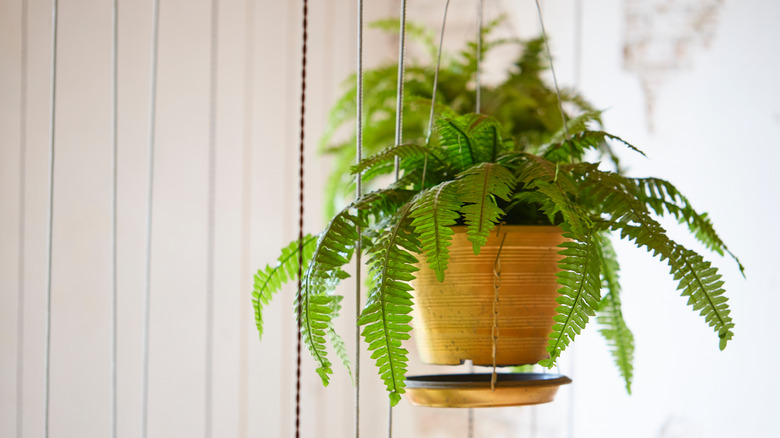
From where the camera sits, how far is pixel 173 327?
2193 millimetres

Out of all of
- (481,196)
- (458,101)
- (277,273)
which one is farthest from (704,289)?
(458,101)

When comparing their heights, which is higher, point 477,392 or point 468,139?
point 468,139

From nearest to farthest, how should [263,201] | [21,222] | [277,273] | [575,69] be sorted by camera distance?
[277,273], [21,222], [575,69], [263,201]

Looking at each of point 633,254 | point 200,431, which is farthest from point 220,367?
point 633,254

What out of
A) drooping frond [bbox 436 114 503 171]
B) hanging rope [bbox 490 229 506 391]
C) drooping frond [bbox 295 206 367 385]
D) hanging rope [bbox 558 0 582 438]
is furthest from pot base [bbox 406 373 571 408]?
hanging rope [bbox 558 0 582 438]

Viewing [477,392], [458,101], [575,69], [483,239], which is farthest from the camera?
[575,69]

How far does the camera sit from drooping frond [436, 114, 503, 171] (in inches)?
36.4

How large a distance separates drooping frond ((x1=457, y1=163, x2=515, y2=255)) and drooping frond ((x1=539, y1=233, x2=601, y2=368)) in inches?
3.4

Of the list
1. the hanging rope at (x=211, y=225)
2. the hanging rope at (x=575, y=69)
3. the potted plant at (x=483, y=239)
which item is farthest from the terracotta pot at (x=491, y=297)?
the hanging rope at (x=211, y=225)

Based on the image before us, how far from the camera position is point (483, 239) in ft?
2.49

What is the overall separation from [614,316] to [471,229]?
0.42m

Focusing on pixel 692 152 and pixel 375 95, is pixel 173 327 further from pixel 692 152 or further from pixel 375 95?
pixel 692 152

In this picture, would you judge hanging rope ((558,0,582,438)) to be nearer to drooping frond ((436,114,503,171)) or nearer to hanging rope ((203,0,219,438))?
hanging rope ((203,0,219,438))

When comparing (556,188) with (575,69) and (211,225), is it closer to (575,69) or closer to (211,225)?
(575,69)
